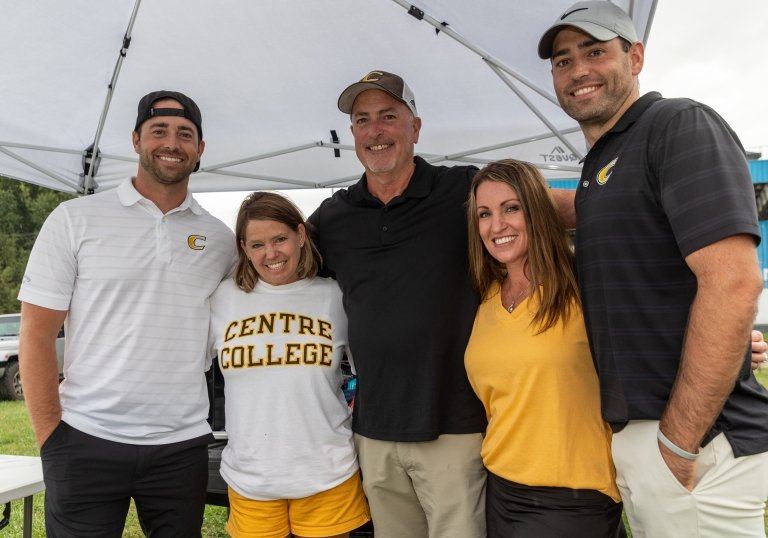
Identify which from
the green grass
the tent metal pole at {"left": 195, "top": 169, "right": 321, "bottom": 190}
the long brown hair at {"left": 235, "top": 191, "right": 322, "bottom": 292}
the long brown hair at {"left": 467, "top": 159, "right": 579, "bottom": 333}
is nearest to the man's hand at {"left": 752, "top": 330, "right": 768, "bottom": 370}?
the long brown hair at {"left": 467, "top": 159, "right": 579, "bottom": 333}

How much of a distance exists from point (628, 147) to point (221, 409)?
8.36ft

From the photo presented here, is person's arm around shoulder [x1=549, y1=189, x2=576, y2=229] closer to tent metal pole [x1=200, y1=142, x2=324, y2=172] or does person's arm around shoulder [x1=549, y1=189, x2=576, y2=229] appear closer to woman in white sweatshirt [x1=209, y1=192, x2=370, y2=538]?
woman in white sweatshirt [x1=209, y1=192, x2=370, y2=538]

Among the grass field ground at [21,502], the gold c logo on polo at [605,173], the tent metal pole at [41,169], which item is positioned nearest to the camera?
the gold c logo on polo at [605,173]

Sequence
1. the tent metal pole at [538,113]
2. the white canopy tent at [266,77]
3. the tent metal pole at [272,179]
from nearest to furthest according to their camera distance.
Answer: the white canopy tent at [266,77], the tent metal pole at [538,113], the tent metal pole at [272,179]

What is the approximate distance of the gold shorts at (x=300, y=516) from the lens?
2.10 meters

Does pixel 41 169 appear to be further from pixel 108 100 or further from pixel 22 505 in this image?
pixel 22 505

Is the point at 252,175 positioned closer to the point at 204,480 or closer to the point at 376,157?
the point at 376,157

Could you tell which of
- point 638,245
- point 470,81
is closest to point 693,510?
point 638,245

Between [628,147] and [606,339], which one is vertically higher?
[628,147]

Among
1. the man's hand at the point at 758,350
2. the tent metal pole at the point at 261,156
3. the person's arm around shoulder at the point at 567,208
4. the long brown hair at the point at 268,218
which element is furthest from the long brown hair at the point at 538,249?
the tent metal pole at the point at 261,156

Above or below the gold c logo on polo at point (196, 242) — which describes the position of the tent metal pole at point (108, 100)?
above

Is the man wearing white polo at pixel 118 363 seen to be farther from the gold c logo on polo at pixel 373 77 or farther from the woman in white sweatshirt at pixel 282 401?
the gold c logo on polo at pixel 373 77

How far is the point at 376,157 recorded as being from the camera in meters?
2.41

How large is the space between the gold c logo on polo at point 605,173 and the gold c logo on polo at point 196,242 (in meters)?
1.59
